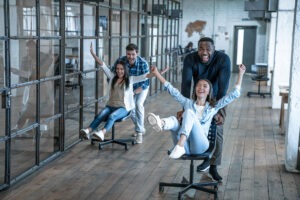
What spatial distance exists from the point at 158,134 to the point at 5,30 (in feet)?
11.5

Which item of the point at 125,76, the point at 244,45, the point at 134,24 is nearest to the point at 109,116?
the point at 125,76

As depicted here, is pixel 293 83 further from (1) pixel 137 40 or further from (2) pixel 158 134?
(1) pixel 137 40

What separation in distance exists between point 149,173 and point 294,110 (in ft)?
5.70

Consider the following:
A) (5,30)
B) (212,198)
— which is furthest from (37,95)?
(212,198)

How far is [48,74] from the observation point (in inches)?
222

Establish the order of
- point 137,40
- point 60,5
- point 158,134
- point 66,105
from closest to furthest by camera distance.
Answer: point 60,5 < point 66,105 < point 158,134 < point 137,40

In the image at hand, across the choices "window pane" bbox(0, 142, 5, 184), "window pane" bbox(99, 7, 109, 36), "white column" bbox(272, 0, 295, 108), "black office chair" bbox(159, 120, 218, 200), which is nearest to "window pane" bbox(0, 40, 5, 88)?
"window pane" bbox(0, 142, 5, 184)

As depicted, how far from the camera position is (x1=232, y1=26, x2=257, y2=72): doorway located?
19.4 metres

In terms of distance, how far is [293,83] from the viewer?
5.53 meters

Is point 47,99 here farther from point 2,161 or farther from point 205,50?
point 205,50

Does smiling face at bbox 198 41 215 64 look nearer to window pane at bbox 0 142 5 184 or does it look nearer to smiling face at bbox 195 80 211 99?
smiling face at bbox 195 80 211 99

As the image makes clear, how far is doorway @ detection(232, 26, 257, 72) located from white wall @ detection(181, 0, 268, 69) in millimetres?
156

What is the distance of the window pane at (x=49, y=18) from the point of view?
546cm

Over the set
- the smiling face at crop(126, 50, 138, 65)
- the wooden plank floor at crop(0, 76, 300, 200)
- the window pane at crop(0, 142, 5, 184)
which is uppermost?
the smiling face at crop(126, 50, 138, 65)
